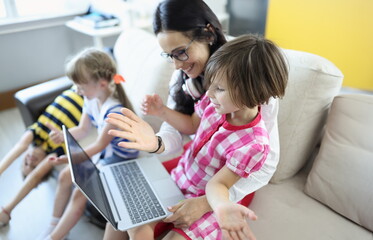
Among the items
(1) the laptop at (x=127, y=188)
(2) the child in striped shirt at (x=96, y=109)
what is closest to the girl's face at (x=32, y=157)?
(2) the child in striped shirt at (x=96, y=109)

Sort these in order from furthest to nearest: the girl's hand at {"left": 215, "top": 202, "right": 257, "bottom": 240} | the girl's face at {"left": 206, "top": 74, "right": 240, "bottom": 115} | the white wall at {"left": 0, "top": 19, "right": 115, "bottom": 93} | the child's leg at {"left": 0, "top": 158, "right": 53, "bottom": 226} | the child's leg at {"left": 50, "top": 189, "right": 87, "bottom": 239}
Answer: the white wall at {"left": 0, "top": 19, "right": 115, "bottom": 93} → the child's leg at {"left": 0, "top": 158, "right": 53, "bottom": 226} → the child's leg at {"left": 50, "top": 189, "right": 87, "bottom": 239} → the girl's face at {"left": 206, "top": 74, "right": 240, "bottom": 115} → the girl's hand at {"left": 215, "top": 202, "right": 257, "bottom": 240}

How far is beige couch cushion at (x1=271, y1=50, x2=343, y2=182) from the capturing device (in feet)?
3.74

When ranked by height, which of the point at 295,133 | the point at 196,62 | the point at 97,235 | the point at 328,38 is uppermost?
the point at 196,62

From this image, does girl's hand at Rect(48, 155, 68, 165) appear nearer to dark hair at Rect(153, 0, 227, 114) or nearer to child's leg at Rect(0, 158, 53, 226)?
child's leg at Rect(0, 158, 53, 226)

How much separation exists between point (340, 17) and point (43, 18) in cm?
264

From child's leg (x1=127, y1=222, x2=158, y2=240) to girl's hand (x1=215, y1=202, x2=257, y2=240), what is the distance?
384 mm

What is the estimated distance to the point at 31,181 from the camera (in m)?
1.69

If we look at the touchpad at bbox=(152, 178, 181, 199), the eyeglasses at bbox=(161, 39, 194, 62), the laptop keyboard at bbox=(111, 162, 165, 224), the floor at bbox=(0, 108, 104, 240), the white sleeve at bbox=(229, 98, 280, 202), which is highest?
the eyeglasses at bbox=(161, 39, 194, 62)

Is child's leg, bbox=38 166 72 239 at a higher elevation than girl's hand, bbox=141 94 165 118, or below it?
below

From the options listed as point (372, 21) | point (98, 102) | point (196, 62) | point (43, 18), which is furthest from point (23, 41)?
Answer: point (372, 21)

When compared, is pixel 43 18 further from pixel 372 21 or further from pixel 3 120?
pixel 372 21

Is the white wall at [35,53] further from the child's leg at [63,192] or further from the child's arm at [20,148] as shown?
the child's leg at [63,192]

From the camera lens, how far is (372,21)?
1587mm

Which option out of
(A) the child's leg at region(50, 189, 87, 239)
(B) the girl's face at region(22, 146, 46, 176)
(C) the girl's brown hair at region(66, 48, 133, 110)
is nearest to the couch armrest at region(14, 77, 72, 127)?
(B) the girl's face at region(22, 146, 46, 176)
